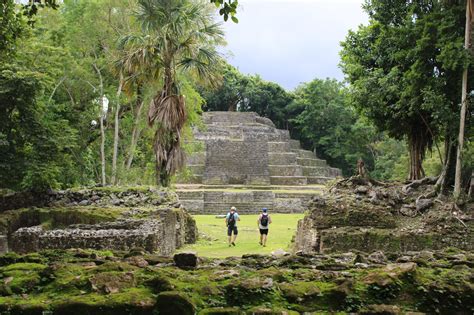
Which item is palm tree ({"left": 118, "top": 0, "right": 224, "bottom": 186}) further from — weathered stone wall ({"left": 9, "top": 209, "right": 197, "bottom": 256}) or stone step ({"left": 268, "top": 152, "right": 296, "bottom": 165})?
stone step ({"left": 268, "top": 152, "right": 296, "bottom": 165})

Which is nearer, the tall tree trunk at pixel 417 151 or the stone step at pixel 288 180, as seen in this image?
the tall tree trunk at pixel 417 151

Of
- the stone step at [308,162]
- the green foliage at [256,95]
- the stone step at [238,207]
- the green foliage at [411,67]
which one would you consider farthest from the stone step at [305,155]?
the green foliage at [411,67]

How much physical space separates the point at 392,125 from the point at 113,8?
9.41 metres

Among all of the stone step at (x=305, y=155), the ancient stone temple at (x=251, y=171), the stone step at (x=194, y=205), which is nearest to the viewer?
the stone step at (x=194, y=205)

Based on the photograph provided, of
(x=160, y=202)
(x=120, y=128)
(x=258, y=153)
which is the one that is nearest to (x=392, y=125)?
(x=160, y=202)

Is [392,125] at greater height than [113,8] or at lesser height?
lesser

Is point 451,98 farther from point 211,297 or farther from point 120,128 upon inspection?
point 120,128

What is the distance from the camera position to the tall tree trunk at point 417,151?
1399 centimetres

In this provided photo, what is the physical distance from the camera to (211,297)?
286 cm

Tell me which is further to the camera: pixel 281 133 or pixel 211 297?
pixel 281 133

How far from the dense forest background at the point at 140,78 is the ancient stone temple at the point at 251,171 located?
618cm

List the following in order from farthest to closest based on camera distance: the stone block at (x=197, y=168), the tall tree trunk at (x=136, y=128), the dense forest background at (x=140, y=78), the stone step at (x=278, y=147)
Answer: the stone step at (x=278, y=147), the stone block at (x=197, y=168), the tall tree trunk at (x=136, y=128), the dense forest background at (x=140, y=78)

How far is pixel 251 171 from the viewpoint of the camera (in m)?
32.2

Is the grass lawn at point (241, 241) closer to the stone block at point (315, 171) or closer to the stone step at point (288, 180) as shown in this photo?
the stone step at point (288, 180)
